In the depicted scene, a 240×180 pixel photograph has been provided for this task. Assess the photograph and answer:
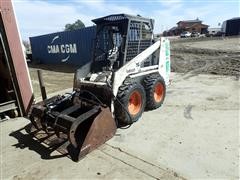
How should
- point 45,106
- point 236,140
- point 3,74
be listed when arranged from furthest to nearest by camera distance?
point 3,74, point 45,106, point 236,140

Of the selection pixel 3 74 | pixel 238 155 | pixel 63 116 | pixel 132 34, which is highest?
pixel 132 34

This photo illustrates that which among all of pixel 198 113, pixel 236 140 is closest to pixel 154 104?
pixel 198 113

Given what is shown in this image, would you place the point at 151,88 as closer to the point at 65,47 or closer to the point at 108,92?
the point at 108,92

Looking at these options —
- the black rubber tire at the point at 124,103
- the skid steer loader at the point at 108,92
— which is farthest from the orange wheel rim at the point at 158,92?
the black rubber tire at the point at 124,103

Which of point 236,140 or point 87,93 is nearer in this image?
point 236,140

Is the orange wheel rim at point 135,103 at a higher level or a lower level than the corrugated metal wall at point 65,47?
lower

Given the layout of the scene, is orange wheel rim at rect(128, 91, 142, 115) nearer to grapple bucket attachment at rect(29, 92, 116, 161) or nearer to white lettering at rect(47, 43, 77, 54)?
grapple bucket attachment at rect(29, 92, 116, 161)

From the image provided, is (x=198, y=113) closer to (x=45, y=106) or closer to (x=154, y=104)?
(x=154, y=104)

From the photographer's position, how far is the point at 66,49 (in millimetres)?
14781

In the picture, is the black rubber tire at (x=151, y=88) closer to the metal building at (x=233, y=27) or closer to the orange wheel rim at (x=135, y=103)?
the orange wheel rim at (x=135, y=103)

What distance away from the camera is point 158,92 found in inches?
231

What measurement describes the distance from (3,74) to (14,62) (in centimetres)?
88

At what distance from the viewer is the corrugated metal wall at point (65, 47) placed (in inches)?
507

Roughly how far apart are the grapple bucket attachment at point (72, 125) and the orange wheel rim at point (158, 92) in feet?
6.10
